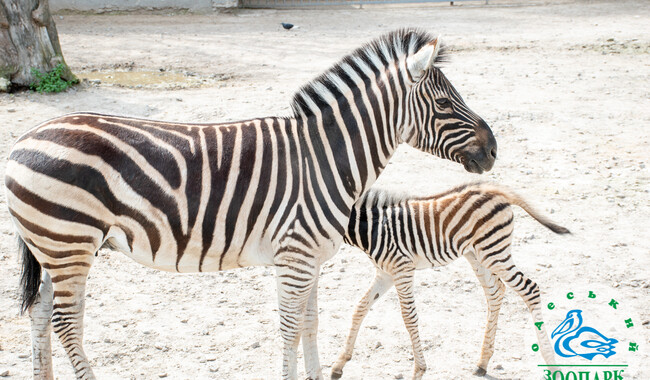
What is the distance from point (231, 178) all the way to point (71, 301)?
123 centimetres

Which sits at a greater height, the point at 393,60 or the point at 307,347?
the point at 393,60

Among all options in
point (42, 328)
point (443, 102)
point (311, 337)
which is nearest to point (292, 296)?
point (311, 337)

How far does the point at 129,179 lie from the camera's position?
150 inches

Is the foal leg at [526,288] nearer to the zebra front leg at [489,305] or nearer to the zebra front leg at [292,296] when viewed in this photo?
the zebra front leg at [489,305]

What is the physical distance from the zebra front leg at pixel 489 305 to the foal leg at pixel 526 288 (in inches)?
7.0

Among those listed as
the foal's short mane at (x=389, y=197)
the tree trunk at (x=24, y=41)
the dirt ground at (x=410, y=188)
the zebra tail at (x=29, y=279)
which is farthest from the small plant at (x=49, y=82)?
the foal's short mane at (x=389, y=197)

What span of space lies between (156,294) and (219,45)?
1006 centimetres

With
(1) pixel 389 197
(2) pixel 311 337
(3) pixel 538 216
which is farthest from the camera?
(1) pixel 389 197

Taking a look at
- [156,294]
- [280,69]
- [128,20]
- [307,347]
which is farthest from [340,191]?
[128,20]

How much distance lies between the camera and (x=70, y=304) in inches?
154

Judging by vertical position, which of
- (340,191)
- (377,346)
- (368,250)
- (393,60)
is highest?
(393,60)

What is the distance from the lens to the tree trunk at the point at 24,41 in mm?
10922

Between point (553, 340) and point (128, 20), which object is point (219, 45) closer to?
point (128, 20)

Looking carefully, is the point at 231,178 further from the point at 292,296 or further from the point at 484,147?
the point at 484,147
